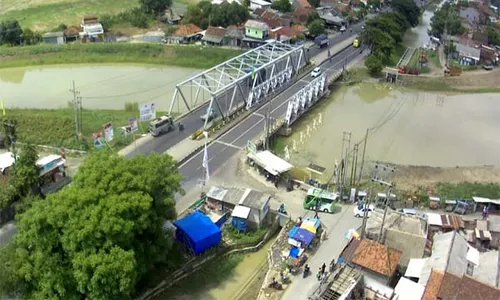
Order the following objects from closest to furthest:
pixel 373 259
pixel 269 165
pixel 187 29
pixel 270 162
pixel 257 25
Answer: pixel 373 259
pixel 269 165
pixel 270 162
pixel 187 29
pixel 257 25

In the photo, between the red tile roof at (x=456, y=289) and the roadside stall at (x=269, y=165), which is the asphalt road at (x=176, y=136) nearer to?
the roadside stall at (x=269, y=165)

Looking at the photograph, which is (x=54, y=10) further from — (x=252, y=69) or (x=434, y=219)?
(x=434, y=219)

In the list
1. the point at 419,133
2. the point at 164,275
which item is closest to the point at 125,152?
the point at 164,275

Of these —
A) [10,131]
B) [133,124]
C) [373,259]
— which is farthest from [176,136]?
[373,259]

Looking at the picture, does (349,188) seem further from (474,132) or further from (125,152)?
(474,132)

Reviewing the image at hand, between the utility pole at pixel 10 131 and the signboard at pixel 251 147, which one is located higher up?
the utility pole at pixel 10 131

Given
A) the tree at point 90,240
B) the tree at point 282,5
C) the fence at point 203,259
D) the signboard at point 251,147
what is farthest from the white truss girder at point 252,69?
the tree at point 282,5

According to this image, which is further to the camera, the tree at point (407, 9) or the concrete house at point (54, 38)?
the tree at point (407, 9)

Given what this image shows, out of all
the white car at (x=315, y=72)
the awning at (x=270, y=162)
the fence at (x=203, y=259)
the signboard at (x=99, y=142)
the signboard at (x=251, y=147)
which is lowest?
the fence at (x=203, y=259)
